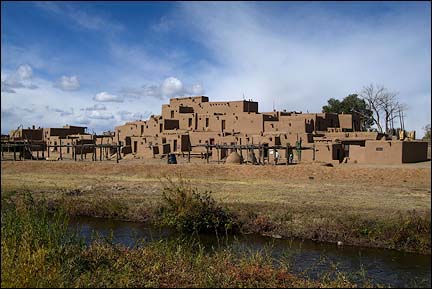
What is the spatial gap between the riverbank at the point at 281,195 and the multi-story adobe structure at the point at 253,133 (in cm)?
620

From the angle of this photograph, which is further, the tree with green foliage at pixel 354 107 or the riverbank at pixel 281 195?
the tree with green foliage at pixel 354 107

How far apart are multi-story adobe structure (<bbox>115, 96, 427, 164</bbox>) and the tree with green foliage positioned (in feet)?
27.4

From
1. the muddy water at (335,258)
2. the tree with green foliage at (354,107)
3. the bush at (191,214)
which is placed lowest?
the muddy water at (335,258)

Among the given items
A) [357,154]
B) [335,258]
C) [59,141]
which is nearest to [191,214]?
[335,258]

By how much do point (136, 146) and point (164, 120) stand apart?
13.8ft

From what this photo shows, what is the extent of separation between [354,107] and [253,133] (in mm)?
19912

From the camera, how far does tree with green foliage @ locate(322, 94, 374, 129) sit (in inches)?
2124

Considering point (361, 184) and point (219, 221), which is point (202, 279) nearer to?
point (219, 221)

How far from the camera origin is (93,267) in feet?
22.6

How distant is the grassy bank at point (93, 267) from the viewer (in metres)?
5.38

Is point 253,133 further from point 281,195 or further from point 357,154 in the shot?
point 281,195

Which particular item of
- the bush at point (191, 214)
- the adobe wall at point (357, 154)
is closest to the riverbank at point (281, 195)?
the bush at point (191, 214)

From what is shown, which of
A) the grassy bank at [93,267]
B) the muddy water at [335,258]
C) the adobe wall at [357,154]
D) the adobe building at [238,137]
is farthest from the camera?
the adobe building at [238,137]

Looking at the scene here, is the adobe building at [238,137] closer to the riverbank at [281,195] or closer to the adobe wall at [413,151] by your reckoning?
the adobe wall at [413,151]
